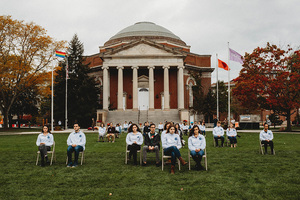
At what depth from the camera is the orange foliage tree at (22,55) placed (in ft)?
108

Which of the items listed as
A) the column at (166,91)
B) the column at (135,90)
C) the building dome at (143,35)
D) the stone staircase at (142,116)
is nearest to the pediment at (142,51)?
the column at (135,90)

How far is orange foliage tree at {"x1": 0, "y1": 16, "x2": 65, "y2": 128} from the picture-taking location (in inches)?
1293

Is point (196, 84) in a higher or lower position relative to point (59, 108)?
higher

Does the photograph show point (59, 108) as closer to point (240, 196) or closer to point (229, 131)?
point (229, 131)

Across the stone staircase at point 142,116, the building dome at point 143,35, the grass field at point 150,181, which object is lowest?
the grass field at point 150,181

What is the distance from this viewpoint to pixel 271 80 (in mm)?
31266

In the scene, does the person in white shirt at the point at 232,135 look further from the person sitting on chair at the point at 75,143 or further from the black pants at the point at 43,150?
the black pants at the point at 43,150

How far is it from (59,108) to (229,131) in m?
33.3

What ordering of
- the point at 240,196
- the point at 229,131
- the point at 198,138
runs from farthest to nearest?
the point at 229,131 < the point at 198,138 < the point at 240,196

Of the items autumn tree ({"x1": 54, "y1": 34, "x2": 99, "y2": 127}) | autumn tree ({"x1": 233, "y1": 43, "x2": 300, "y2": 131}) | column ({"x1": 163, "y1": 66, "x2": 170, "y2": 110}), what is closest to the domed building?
column ({"x1": 163, "y1": 66, "x2": 170, "y2": 110})

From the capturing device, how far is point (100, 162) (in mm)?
10586

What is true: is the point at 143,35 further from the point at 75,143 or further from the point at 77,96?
the point at 75,143

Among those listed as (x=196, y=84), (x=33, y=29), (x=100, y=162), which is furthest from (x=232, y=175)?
(x=196, y=84)

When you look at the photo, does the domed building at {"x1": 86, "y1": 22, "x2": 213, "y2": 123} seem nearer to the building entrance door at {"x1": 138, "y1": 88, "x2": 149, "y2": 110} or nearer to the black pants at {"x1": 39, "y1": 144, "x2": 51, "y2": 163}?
the building entrance door at {"x1": 138, "y1": 88, "x2": 149, "y2": 110}
